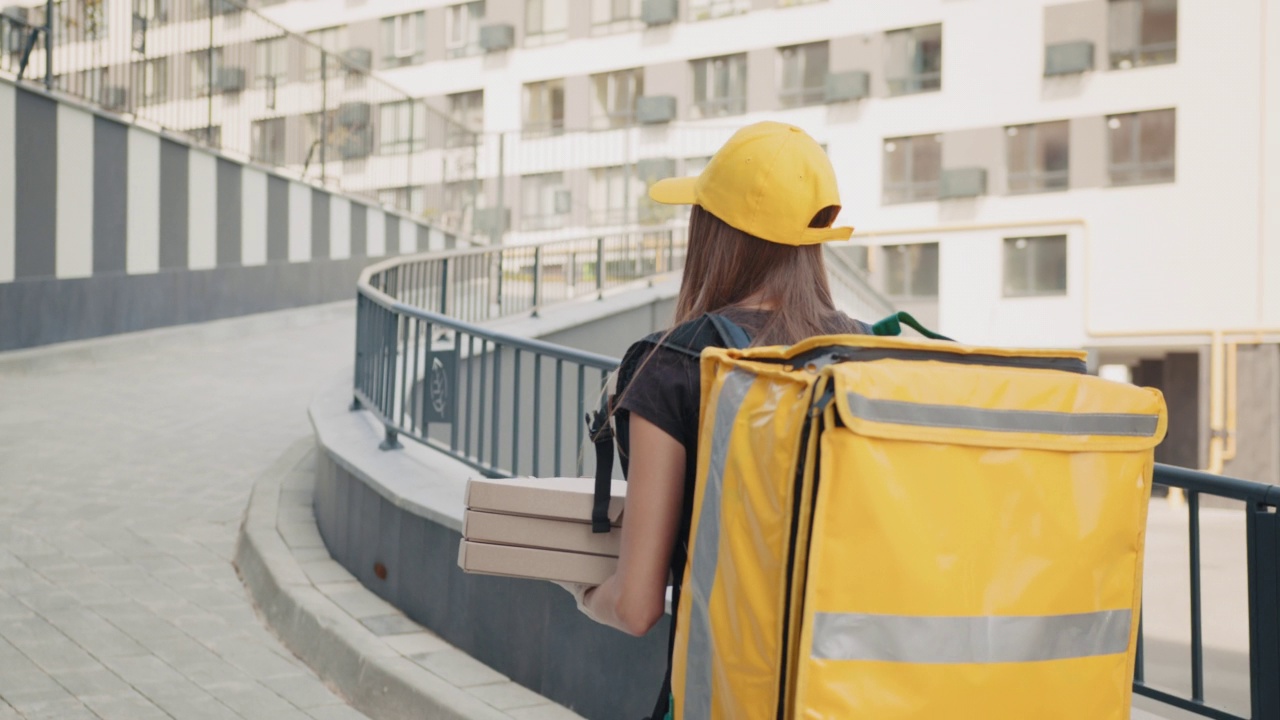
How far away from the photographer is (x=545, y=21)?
38.2m

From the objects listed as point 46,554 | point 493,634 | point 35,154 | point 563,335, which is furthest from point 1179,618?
point 35,154

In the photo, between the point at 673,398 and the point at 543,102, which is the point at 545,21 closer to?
the point at 543,102

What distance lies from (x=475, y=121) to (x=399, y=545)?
3555 centimetres

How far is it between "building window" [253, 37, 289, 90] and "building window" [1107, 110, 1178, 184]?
64.2ft

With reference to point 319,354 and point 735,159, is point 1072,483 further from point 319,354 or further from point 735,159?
point 319,354

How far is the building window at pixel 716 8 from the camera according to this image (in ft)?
112

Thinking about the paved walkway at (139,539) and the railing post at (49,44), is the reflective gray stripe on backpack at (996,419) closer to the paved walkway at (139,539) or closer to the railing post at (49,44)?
the paved walkway at (139,539)

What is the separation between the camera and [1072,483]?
1631 mm

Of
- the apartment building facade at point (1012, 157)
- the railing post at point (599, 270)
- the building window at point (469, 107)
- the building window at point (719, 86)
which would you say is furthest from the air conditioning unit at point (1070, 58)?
the building window at point (469, 107)

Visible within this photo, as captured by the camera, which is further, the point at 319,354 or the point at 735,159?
the point at 319,354

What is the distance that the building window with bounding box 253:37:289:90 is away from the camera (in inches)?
715

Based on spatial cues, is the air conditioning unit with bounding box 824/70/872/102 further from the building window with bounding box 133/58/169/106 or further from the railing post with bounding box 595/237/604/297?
the building window with bounding box 133/58/169/106

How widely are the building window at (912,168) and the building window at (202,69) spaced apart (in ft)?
63.0

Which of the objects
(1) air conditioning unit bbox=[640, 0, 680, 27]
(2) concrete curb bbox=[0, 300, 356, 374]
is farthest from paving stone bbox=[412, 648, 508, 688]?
(1) air conditioning unit bbox=[640, 0, 680, 27]
